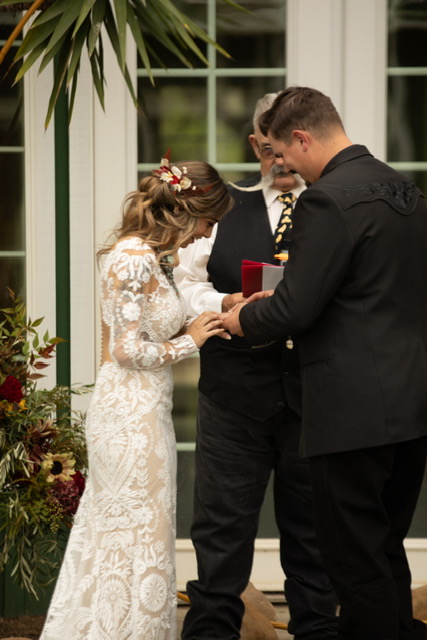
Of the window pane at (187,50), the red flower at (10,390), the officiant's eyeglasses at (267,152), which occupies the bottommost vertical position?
the red flower at (10,390)

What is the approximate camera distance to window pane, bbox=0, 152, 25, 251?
4.21m

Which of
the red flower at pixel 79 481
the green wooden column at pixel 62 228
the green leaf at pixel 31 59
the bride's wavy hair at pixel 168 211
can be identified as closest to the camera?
the bride's wavy hair at pixel 168 211

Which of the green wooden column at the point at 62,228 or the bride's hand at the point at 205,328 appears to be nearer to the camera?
the bride's hand at the point at 205,328

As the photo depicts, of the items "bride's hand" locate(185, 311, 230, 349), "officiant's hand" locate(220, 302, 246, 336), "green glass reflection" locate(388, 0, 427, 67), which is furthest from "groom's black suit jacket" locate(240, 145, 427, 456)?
"green glass reflection" locate(388, 0, 427, 67)

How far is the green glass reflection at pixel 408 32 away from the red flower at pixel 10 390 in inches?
85.8

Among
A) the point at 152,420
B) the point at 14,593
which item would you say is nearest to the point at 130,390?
the point at 152,420

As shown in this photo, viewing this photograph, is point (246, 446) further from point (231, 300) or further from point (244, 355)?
point (231, 300)

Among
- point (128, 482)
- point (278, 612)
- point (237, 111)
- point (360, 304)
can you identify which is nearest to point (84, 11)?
point (237, 111)

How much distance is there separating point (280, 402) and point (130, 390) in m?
0.52

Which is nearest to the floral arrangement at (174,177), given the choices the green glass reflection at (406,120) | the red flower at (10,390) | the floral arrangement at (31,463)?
the floral arrangement at (31,463)

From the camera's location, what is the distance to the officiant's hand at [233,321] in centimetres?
308

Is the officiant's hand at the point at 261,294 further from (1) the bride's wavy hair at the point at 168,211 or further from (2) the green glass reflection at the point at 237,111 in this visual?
(2) the green glass reflection at the point at 237,111

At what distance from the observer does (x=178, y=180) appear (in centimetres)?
308

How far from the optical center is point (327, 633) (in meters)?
3.37
